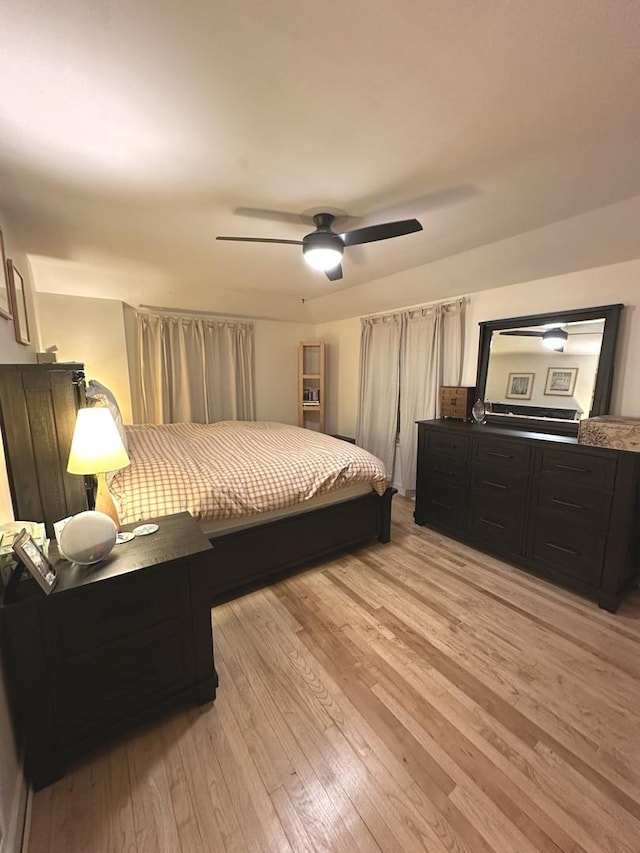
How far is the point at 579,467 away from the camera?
221 centimetres

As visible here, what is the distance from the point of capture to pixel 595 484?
2.15 m

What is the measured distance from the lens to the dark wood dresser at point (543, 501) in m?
2.11

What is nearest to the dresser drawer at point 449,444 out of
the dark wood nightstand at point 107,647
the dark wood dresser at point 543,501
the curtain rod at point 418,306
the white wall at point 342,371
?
the dark wood dresser at point 543,501

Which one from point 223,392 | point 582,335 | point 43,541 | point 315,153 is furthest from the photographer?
point 223,392

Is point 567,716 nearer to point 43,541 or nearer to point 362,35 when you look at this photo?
point 43,541

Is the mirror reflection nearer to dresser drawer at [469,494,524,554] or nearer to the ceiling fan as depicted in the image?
dresser drawer at [469,494,524,554]

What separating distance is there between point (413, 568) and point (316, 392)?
3.13 metres

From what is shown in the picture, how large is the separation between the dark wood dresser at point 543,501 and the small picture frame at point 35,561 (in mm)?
2686

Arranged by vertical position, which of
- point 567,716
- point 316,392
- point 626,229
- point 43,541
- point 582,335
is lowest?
point 567,716

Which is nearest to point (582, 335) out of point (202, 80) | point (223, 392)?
point (202, 80)

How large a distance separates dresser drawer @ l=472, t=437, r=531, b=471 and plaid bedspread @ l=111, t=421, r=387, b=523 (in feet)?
2.57

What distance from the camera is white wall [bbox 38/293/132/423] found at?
3.54m

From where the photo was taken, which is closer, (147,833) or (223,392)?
(147,833)

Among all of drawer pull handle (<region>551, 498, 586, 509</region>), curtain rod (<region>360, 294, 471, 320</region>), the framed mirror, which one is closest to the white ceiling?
the framed mirror
